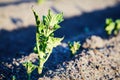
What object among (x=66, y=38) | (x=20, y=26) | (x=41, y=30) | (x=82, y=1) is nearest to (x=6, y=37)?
(x=20, y=26)

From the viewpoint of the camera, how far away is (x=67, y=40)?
10695 millimetres

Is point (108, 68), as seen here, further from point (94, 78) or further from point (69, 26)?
point (69, 26)

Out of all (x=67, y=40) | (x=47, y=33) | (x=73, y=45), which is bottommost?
(x=47, y=33)

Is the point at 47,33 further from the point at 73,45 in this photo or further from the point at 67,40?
the point at 67,40

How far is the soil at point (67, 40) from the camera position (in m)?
6.91

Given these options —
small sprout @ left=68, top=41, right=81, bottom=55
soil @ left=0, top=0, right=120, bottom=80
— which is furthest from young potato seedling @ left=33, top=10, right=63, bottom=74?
small sprout @ left=68, top=41, right=81, bottom=55

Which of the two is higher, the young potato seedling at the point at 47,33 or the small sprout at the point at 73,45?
the small sprout at the point at 73,45

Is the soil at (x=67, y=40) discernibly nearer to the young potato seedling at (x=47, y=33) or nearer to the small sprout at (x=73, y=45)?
the small sprout at (x=73, y=45)

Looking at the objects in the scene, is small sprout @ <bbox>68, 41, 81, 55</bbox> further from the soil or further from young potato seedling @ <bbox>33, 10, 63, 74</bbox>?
young potato seedling @ <bbox>33, 10, 63, 74</bbox>

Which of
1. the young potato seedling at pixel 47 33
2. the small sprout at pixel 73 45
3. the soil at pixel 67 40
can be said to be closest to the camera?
the young potato seedling at pixel 47 33

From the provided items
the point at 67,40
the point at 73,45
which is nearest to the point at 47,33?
the point at 73,45

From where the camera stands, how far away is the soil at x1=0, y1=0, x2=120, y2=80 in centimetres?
691

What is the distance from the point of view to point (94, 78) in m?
6.73

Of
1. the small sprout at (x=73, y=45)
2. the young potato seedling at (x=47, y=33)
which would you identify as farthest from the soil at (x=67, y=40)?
the young potato seedling at (x=47, y=33)
